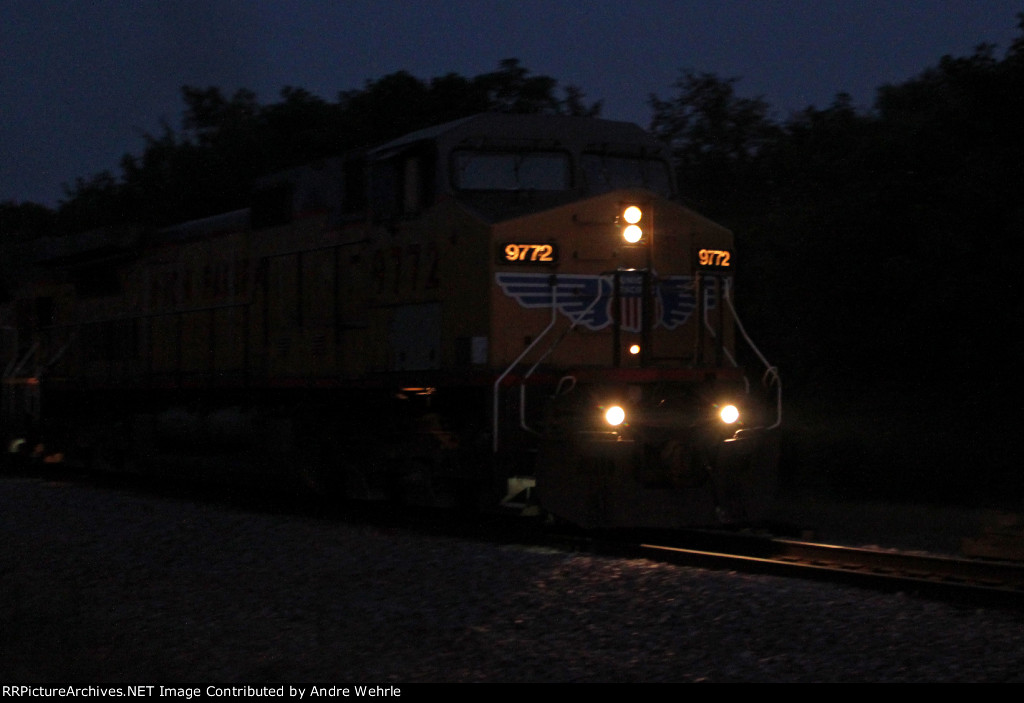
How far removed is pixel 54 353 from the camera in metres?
17.2

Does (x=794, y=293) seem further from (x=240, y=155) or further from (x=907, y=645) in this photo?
(x=240, y=155)

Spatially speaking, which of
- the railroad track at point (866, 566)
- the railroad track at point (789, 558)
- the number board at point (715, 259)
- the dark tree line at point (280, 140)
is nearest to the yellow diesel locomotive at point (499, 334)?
the number board at point (715, 259)

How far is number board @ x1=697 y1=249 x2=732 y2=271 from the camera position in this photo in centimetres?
1015

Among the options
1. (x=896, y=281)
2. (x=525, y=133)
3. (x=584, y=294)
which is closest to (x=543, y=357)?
(x=584, y=294)

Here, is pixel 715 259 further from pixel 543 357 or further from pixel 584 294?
pixel 543 357

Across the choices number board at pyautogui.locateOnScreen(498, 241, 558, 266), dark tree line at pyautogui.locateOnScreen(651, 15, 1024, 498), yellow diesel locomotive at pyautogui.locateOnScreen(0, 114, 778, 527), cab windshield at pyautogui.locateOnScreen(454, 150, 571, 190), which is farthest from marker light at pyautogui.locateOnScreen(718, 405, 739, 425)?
dark tree line at pyautogui.locateOnScreen(651, 15, 1024, 498)

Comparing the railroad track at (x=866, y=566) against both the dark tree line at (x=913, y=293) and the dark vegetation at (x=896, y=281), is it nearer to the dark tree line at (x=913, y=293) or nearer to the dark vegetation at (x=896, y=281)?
the dark vegetation at (x=896, y=281)

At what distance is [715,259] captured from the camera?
10266mm

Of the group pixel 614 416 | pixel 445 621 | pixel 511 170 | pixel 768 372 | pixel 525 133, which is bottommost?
pixel 445 621

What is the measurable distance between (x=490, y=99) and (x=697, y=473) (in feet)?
55.1

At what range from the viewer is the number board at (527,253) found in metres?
9.41

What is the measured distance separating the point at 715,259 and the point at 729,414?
5.06ft

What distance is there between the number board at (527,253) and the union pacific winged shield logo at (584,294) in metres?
0.11

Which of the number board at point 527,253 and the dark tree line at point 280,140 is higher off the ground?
the dark tree line at point 280,140
